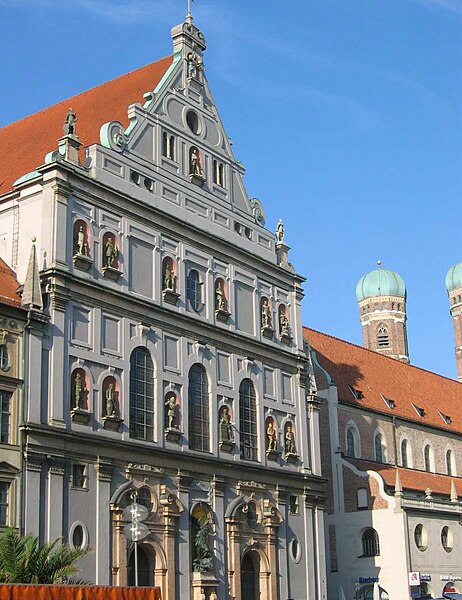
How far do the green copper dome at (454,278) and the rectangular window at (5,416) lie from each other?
87.2m

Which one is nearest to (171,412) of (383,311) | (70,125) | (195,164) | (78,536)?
(78,536)

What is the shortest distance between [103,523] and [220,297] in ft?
41.4

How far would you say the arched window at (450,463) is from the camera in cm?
7081

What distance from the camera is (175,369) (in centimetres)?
4200

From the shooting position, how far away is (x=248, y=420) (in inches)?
1802

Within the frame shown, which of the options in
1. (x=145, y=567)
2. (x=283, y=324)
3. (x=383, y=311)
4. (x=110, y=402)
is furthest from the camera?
(x=383, y=311)

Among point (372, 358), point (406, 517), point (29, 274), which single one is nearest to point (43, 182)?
point (29, 274)

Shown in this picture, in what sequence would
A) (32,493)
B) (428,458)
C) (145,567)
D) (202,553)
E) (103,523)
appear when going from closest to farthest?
(32,493) → (103,523) → (145,567) → (202,553) → (428,458)

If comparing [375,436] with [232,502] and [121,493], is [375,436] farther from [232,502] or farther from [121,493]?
[121,493]

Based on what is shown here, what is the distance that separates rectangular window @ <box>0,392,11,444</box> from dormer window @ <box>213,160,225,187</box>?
16980 mm

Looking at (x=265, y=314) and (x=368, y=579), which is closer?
(x=265, y=314)

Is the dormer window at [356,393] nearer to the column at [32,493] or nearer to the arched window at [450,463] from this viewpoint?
the arched window at [450,463]

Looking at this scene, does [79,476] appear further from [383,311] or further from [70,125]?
[383,311]

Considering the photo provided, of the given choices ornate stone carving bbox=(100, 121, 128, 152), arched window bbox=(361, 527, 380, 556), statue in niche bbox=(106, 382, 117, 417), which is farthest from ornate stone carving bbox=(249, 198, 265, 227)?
arched window bbox=(361, 527, 380, 556)
